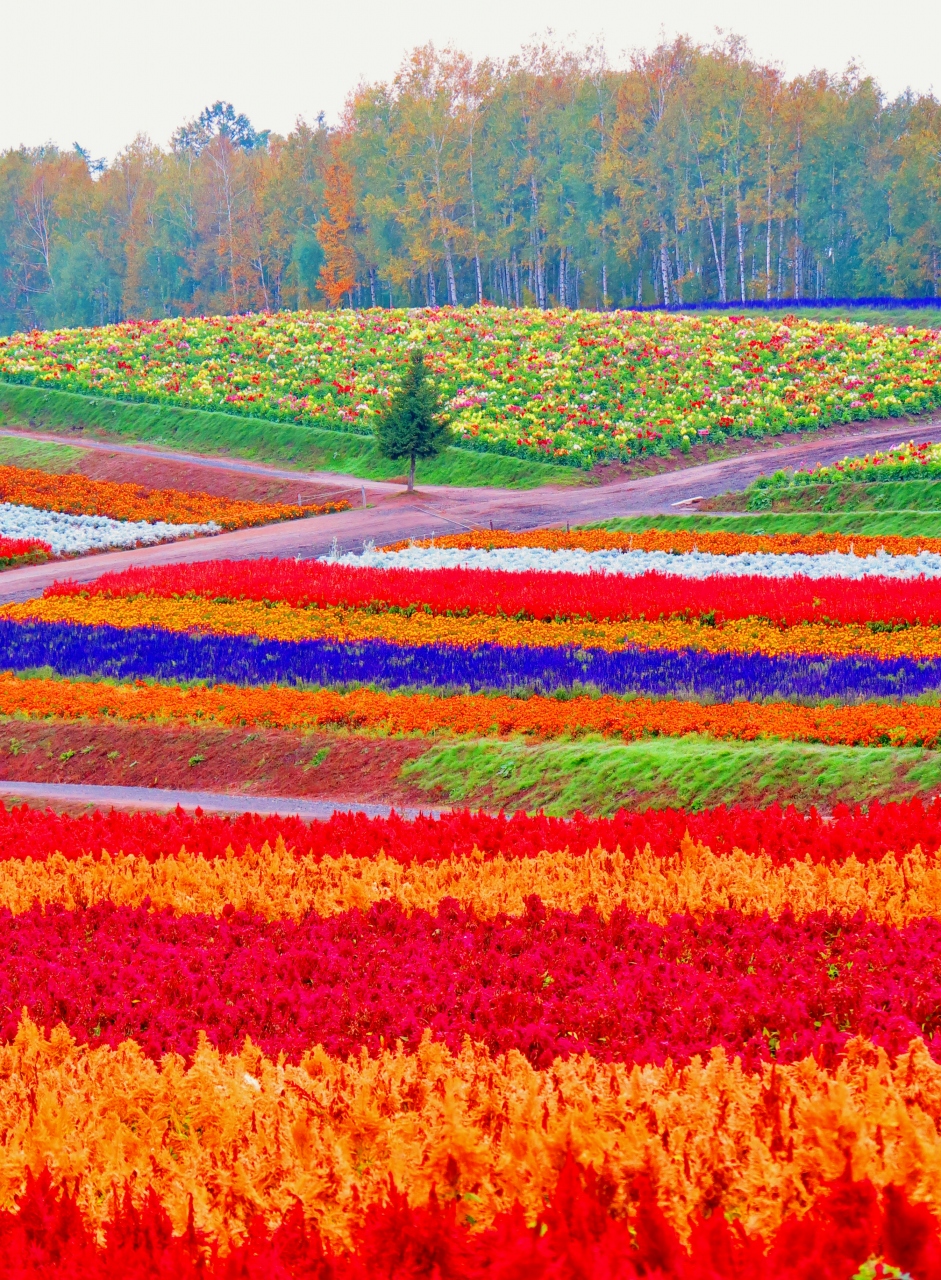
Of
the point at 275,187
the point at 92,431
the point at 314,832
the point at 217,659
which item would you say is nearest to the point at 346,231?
the point at 275,187

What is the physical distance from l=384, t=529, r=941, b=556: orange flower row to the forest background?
50.3 meters

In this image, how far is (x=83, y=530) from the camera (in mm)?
41094

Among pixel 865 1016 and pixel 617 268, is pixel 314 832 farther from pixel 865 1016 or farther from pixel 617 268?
pixel 617 268

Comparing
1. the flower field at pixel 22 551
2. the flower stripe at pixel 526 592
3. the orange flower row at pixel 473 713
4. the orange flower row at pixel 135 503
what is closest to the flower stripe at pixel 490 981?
the orange flower row at pixel 473 713

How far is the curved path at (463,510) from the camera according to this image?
120ft

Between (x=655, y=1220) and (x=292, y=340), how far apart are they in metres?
67.0

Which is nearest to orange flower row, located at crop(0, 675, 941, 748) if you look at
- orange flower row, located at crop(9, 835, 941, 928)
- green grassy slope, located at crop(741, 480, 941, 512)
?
orange flower row, located at crop(9, 835, 941, 928)

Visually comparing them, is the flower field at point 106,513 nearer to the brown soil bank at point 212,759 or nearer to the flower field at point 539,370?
the flower field at point 539,370

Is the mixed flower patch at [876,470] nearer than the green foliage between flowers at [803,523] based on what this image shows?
No

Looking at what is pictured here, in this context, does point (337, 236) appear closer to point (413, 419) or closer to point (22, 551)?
point (413, 419)

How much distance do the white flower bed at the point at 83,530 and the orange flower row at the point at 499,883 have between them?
29.5 m

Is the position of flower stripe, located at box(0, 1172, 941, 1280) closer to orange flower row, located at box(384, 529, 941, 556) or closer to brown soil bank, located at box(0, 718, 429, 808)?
brown soil bank, located at box(0, 718, 429, 808)

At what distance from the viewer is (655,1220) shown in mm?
4398

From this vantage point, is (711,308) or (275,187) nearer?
(711,308)
